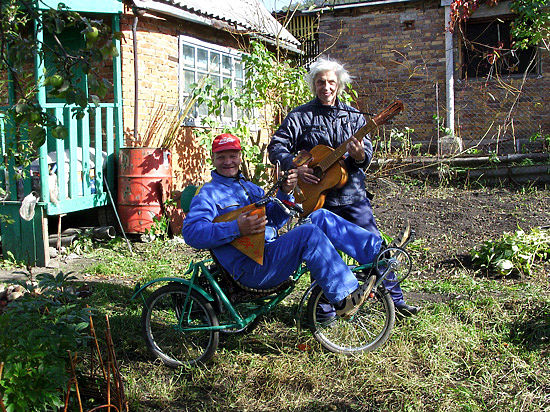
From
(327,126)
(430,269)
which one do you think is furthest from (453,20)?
(327,126)

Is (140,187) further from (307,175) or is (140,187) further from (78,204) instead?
(307,175)

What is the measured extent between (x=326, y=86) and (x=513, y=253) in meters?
2.45

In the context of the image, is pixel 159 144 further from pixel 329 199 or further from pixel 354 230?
pixel 354 230

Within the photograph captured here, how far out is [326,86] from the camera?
4113 mm

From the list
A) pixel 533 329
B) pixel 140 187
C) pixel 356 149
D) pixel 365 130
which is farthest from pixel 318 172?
pixel 140 187

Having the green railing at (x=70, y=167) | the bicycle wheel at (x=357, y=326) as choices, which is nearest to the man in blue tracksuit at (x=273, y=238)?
the bicycle wheel at (x=357, y=326)

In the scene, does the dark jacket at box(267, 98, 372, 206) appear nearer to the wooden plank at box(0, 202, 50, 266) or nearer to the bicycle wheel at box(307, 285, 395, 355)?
the bicycle wheel at box(307, 285, 395, 355)

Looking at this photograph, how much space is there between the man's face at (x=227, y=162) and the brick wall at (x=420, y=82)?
28.7 feet

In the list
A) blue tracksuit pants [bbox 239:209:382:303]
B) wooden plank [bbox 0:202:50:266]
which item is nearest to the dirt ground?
blue tracksuit pants [bbox 239:209:382:303]

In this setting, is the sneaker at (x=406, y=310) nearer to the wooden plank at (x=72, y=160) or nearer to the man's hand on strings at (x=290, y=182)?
the man's hand on strings at (x=290, y=182)

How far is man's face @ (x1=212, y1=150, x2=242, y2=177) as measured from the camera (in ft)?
12.1

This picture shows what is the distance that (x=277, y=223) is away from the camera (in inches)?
151

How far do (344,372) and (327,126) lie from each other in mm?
1722

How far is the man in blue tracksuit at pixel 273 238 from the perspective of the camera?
3357 mm
